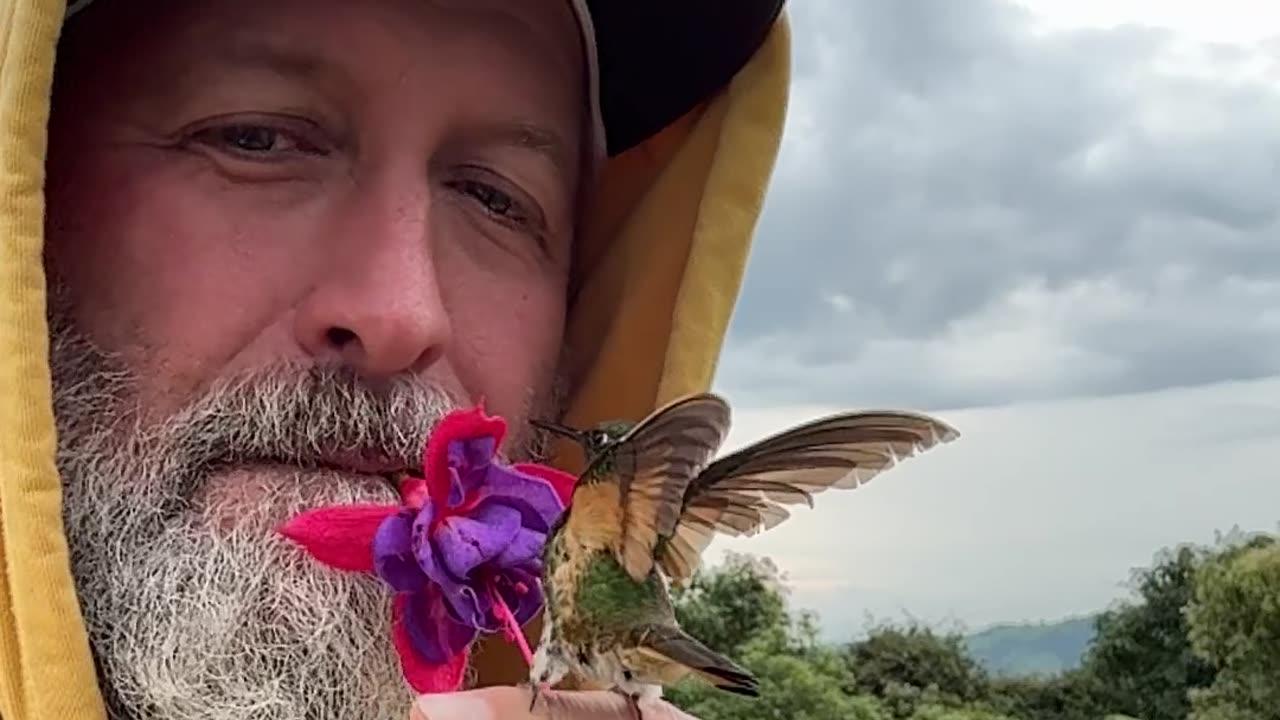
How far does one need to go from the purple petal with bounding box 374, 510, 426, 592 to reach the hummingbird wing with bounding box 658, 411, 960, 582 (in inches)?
6.5

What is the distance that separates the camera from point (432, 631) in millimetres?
760

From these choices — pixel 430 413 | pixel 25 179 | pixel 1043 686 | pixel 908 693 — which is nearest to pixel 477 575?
pixel 430 413

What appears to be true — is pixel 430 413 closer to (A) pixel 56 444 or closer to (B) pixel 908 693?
(A) pixel 56 444

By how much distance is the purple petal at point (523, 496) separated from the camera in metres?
0.73

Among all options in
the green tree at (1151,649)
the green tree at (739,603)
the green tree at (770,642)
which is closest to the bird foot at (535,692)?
the green tree at (770,642)

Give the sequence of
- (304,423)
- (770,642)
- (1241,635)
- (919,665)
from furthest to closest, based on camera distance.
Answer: (919,665), (1241,635), (770,642), (304,423)

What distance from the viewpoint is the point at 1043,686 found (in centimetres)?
711

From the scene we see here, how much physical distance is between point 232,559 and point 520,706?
12.6 inches

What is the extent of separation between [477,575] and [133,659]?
33cm

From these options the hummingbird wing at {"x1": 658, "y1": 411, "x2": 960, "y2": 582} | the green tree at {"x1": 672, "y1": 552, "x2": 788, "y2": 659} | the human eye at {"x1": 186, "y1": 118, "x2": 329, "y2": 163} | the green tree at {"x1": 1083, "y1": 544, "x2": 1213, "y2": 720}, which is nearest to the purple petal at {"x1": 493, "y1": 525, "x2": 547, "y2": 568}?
the hummingbird wing at {"x1": 658, "y1": 411, "x2": 960, "y2": 582}

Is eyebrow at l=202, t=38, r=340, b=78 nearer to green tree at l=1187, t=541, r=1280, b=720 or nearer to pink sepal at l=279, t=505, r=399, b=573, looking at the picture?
pink sepal at l=279, t=505, r=399, b=573

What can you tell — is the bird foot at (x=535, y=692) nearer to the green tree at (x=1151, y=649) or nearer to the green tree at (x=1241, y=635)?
the green tree at (x=1241, y=635)

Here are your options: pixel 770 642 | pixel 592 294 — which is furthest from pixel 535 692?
pixel 770 642

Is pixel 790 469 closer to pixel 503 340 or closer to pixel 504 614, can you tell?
pixel 504 614
